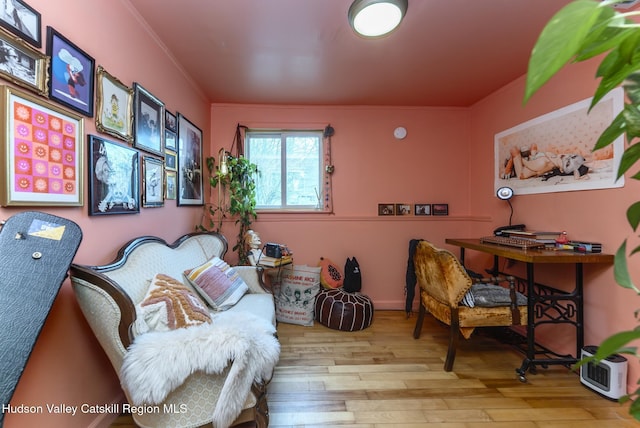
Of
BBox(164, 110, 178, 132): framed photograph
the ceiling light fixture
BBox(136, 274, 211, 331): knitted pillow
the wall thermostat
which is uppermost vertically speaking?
the ceiling light fixture

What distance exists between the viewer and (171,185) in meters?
2.21

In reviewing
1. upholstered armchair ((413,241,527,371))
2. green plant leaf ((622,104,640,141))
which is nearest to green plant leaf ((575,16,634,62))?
green plant leaf ((622,104,640,141))

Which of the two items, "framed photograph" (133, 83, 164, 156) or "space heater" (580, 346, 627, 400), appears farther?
"framed photograph" (133, 83, 164, 156)

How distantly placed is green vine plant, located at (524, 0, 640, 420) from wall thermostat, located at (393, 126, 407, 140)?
111 inches

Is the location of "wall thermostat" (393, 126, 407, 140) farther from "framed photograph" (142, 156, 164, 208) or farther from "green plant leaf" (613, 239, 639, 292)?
"green plant leaf" (613, 239, 639, 292)

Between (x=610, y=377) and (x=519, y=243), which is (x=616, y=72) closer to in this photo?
(x=519, y=243)

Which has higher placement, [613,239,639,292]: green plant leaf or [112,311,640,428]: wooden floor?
[613,239,639,292]: green plant leaf

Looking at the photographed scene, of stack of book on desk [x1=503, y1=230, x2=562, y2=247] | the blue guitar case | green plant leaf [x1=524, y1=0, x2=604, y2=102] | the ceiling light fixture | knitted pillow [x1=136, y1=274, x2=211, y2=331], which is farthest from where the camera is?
stack of book on desk [x1=503, y1=230, x2=562, y2=247]

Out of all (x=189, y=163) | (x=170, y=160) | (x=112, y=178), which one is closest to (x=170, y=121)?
(x=170, y=160)

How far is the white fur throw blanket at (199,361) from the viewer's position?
1.12 meters

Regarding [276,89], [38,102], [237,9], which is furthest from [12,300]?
[276,89]

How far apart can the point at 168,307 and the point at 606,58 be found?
5.69ft

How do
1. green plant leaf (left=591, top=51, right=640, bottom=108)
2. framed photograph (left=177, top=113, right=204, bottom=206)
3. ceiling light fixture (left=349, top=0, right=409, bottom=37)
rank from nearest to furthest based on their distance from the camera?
green plant leaf (left=591, top=51, right=640, bottom=108) < ceiling light fixture (left=349, top=0, right=409, bottom=37) < framed photograph (left=177, top=113, right=204, bottom=206)

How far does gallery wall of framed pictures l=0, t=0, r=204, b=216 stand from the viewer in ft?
3.42
